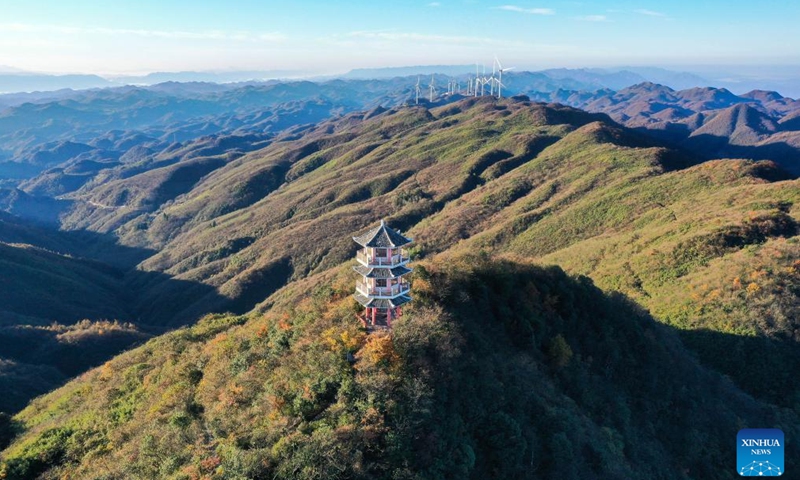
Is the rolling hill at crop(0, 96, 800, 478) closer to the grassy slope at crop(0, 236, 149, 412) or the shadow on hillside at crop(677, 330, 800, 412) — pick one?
the shadow on hillside at crop(677, 330, 800, 412)

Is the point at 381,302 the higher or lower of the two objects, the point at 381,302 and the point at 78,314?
the higher

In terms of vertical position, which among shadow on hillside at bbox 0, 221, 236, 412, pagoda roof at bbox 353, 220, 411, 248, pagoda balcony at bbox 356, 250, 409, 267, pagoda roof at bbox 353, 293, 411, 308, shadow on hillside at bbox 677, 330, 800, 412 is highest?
pagoda roof at bbox 353, 220, 411, 248

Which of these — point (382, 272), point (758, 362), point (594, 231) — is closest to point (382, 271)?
point (382, 272)

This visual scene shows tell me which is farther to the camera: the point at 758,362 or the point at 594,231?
the point at 594,231

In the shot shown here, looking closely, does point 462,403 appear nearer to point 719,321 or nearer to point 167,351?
point 167,351

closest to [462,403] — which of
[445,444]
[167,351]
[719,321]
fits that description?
[445,444]

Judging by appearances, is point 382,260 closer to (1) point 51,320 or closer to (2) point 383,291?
(2) point 383,291

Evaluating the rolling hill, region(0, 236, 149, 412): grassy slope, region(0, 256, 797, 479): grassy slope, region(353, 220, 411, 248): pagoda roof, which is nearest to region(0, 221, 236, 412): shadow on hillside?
region(0, 236, 149, 412): grassy slope
